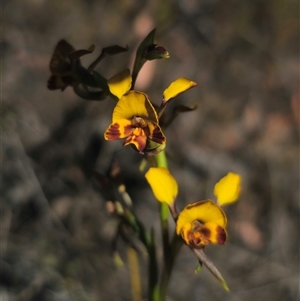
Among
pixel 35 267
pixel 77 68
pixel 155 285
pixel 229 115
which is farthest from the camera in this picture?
pixel 229 115

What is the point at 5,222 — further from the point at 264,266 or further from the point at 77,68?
the point at 77,68

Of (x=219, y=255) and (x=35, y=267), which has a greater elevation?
(x=35, y=267)

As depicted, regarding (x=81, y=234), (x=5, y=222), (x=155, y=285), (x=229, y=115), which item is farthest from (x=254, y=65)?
(x=155, y=285)

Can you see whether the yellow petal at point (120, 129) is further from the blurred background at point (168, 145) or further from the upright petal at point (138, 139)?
the blurred background at point (168, 145)

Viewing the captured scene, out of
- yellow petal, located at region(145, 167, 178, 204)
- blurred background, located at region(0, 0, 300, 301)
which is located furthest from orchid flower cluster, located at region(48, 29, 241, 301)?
blurred background, located at region(0, 0, 300, 301)

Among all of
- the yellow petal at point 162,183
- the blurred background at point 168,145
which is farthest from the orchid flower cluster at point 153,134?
the blurred background at point 168,145

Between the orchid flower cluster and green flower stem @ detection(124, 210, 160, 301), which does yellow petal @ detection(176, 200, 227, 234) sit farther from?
green flower stem @ detection(124, 210, 160, 301)
